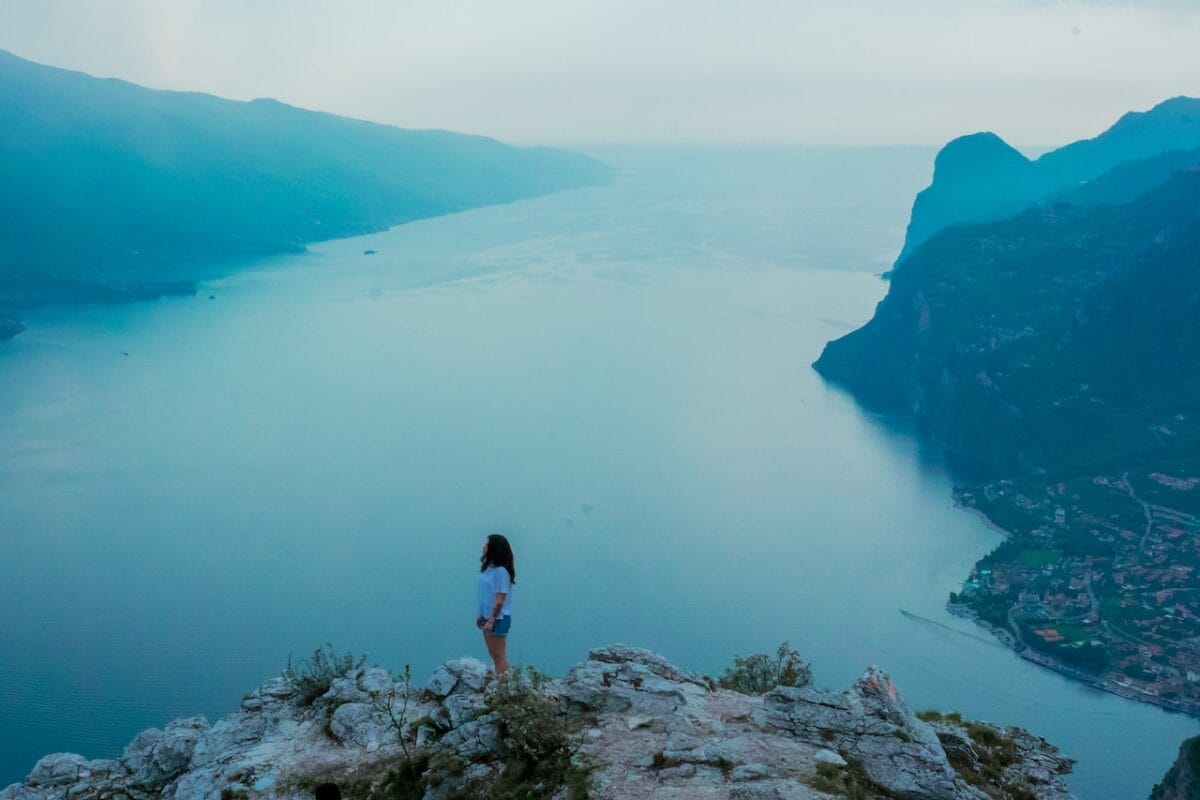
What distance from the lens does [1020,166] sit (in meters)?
82.4

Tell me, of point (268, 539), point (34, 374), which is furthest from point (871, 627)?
point (34, 374)

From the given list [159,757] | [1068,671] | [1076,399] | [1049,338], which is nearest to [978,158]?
[1049,338]

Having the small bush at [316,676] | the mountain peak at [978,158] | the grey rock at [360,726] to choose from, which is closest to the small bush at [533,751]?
the grey rock at [360,726]

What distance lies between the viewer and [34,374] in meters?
49.0

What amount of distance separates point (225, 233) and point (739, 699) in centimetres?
10499

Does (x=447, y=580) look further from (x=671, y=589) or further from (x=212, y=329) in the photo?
(x=212, y=329)

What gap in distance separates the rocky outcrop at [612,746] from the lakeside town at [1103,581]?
72.6 ft

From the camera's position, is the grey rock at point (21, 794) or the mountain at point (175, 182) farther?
the mountain at point (175, 182)

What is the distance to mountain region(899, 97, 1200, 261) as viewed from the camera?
246 ft

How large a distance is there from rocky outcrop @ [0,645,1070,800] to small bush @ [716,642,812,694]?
788 millimetres

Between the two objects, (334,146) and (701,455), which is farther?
(334,146)

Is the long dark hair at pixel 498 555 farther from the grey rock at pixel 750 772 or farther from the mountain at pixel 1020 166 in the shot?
the mountain at pixel 1020 166

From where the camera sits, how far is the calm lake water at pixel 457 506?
75.6 feet

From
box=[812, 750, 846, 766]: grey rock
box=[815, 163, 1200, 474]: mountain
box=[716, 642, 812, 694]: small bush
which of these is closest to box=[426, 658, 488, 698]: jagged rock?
box=[716, 642, 812, 694]: small bush
